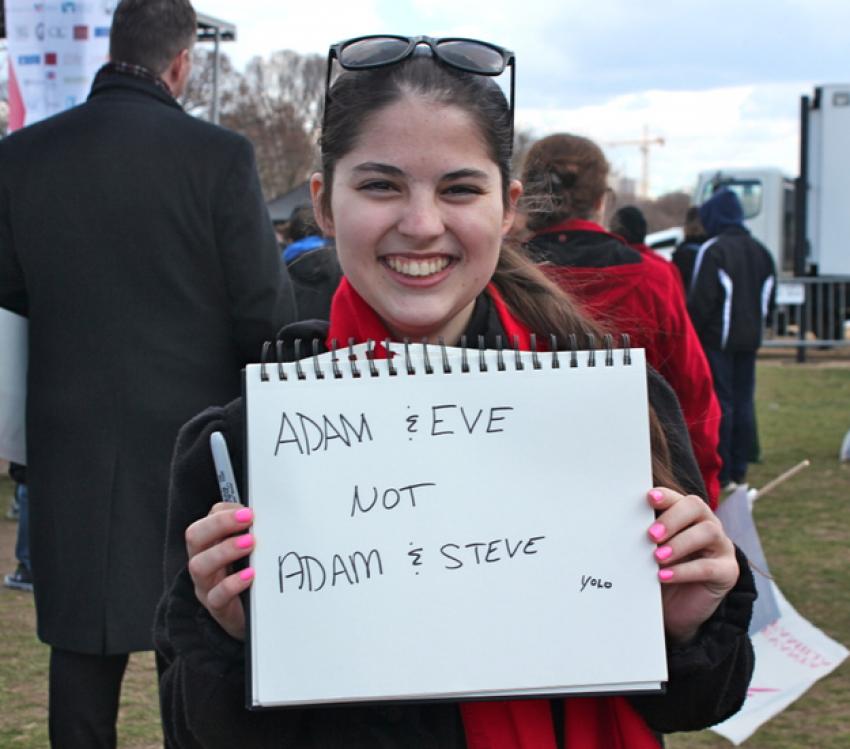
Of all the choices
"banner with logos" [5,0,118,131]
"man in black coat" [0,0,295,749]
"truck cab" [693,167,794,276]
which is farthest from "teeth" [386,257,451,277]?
"truck cab" [693,167,794,276]

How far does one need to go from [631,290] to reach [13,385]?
2.00 metres

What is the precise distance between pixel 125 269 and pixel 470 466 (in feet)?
6.12

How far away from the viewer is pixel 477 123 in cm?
175

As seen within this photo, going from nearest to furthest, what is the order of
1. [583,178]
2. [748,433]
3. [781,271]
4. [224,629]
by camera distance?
[224,629]
[583,178]
[748,433]
[781,271]

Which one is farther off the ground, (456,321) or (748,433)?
(456,321)

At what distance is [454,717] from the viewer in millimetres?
1633

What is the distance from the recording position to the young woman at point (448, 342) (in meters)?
1.58

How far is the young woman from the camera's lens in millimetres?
1577

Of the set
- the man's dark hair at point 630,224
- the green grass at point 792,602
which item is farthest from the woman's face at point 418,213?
the man's dark hair at point 630,224

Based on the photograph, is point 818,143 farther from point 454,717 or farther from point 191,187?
point 454,717

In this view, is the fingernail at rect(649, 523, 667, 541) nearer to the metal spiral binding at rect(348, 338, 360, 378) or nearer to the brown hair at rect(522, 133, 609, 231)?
the metal spiral binding at rect(348, 338, 360, 378)

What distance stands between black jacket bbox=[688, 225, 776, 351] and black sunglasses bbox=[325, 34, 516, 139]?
23.6ft

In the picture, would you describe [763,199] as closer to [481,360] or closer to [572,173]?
[572,173]

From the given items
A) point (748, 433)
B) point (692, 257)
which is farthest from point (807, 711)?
point (692, 257)
